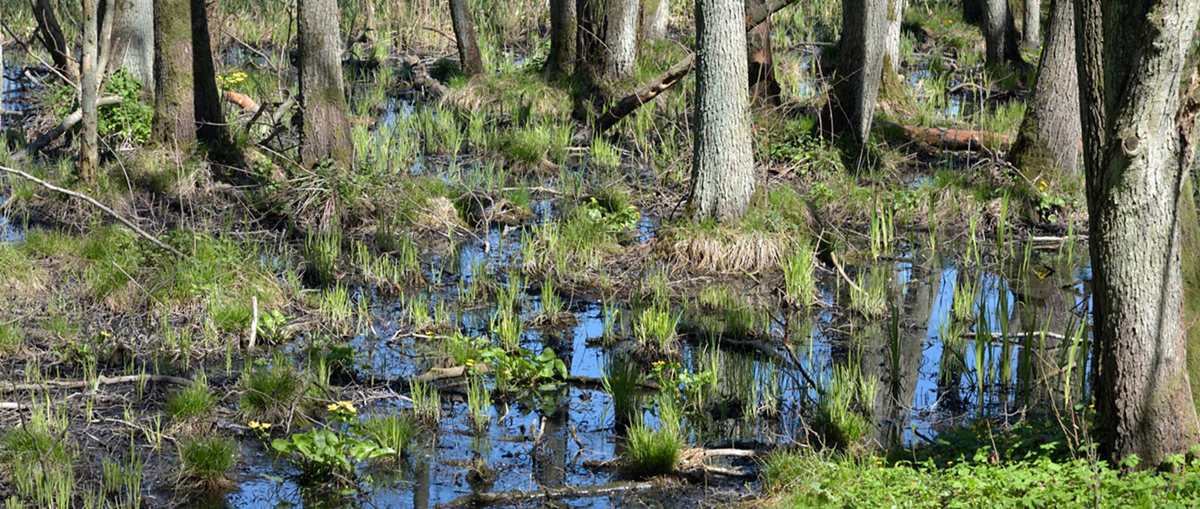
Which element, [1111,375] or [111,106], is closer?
[1111,375]

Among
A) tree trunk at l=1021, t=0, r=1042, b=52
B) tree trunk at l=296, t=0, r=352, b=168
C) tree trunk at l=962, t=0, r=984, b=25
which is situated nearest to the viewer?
tree trunk at l=296, t=0, r=352, b=168

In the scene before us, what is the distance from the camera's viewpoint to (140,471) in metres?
5.79

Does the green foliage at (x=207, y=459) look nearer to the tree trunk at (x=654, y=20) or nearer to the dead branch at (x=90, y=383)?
the dead branch at (x=90, y=383)

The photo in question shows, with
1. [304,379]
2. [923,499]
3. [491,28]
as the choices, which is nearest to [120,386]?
[304,379]

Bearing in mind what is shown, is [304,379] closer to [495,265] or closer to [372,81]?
[495,265]

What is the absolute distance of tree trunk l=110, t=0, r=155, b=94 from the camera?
37.9 feet

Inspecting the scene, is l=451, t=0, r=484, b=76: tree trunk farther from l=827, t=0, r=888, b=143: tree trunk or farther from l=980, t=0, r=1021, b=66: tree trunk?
l=980, t=0, r=1021, b=66: tree trunk

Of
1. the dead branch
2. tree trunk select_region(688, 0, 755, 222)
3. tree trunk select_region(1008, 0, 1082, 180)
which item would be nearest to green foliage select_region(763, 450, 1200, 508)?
the dead branch

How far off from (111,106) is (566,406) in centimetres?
651

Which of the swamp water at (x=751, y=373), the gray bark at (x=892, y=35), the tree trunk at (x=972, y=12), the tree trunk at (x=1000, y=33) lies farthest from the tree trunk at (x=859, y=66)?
the tree trunk at (x=972, y=12)

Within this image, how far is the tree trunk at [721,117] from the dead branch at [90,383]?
177 inches

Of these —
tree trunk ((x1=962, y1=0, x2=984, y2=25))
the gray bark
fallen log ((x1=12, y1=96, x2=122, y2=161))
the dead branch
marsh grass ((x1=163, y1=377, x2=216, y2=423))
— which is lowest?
marsh grass ((x1=163, y1=377, x2=216, y2=423))

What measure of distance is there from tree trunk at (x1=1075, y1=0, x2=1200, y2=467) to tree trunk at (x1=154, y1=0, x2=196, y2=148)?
8.27 m

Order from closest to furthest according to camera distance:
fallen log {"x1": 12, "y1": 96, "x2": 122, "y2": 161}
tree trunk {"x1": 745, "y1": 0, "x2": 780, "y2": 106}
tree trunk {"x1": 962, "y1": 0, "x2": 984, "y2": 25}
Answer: fallen log {"x1": 12, "y1": 96, "x2": 122, "y2": 161}
tree trunk {"x1": 745, "y1": 0, "x2": 780, "y2": 106}
tree trunk {"x1": 962, "y1": 0, "x2": 984, "y2": 25}
